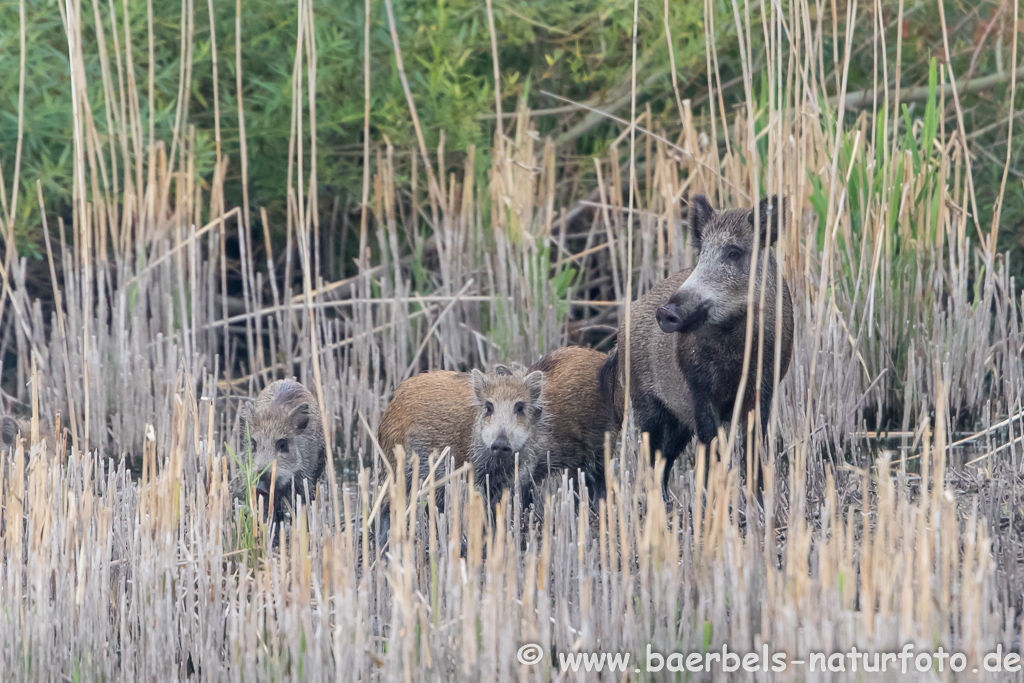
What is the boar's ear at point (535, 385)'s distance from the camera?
4559mm

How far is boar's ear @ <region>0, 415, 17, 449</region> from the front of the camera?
16.8 feet

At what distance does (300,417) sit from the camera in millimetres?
4832

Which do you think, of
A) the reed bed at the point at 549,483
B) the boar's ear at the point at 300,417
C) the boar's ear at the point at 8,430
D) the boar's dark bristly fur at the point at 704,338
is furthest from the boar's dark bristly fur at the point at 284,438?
the boar's dark bristly fur at the point at 704,338

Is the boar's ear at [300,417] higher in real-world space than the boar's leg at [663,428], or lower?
higher

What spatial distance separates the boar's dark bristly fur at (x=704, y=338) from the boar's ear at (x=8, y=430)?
2631 mm

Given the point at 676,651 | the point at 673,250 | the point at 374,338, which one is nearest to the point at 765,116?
the point at 673,250

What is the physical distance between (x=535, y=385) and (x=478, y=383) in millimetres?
230

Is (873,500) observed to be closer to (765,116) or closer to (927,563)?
(927,563)

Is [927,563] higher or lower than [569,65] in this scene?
lower

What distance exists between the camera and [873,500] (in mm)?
4578

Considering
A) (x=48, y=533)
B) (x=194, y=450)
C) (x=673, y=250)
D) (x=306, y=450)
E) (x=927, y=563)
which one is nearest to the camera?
(x=927, y=563)

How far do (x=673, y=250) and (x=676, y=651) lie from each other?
123 inches

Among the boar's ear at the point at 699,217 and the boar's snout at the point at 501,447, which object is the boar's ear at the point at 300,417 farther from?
the boar's ear at the point at 699,217

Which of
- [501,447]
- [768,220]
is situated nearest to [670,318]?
[768,220]
